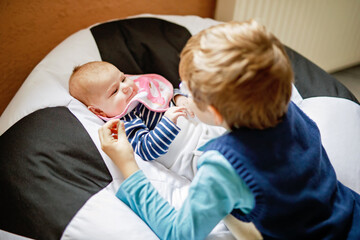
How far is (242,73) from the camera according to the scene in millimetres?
591

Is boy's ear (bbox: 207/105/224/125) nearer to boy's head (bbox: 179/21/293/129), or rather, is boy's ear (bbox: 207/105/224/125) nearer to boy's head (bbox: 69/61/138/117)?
boy's head (bbox: 179/21/293/129)

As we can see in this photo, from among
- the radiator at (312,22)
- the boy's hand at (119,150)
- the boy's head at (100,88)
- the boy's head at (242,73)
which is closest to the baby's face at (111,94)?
the boy's head at (100,88)

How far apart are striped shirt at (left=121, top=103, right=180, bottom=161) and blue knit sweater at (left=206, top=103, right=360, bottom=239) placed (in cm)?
28

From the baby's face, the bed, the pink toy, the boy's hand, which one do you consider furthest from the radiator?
the boy's hand

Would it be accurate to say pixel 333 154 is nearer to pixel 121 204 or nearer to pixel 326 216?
pixel 326 216

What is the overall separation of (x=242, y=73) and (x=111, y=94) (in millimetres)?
606

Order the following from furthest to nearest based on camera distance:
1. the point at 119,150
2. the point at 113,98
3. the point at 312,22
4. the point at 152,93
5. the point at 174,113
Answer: the point at 312,22 < the point at 152,93 < the point at 113,98 < the point at 174,113 < the point at 119,150

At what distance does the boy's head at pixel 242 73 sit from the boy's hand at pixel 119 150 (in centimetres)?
30

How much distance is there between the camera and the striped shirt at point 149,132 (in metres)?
0.95

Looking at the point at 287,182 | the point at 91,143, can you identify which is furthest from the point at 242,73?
the point at 91,143

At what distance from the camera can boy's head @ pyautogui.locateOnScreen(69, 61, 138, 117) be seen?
41.8 inches

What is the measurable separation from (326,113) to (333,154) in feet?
0.57

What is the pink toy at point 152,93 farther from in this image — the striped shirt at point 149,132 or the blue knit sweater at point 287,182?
the blue knit sweater at point 287,182

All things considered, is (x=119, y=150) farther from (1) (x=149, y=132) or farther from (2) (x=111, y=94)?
(2) (x=111, y=94)
